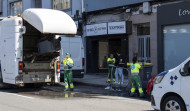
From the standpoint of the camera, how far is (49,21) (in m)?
11.8

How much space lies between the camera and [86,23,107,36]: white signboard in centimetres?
1959

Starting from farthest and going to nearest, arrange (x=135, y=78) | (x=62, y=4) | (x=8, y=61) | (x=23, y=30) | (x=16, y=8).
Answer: (x=16, y=8) < (x=62, y=4) < (x=8, y=61) < (x=23, y=30) < (x=135, y=78)

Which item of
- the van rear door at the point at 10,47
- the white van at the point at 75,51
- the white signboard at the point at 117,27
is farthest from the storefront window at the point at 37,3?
the van rear door at the point at 10,47

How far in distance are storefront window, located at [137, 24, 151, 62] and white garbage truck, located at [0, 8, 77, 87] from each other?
6386mm

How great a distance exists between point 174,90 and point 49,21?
624 cm

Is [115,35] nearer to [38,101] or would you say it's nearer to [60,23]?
[60,23]

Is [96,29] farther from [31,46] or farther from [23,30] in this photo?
[23,30]

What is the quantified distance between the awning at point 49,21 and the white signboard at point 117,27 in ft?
20.9

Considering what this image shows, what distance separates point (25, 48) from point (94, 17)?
318 inches

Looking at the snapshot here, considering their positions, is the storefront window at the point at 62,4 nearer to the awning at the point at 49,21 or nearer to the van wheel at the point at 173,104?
the awning at the point at 49,21

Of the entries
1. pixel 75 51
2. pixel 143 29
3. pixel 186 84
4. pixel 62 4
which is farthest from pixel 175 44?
pixel 62 4

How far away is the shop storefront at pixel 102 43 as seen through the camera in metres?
19.0

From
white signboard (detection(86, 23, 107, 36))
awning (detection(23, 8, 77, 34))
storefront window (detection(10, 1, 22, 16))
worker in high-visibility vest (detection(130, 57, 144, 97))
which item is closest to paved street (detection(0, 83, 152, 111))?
worker in high-visibility vest (detection(130, 57, 144, 97))

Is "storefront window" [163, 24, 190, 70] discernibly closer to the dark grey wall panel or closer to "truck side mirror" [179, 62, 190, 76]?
the dark grey wall panel
